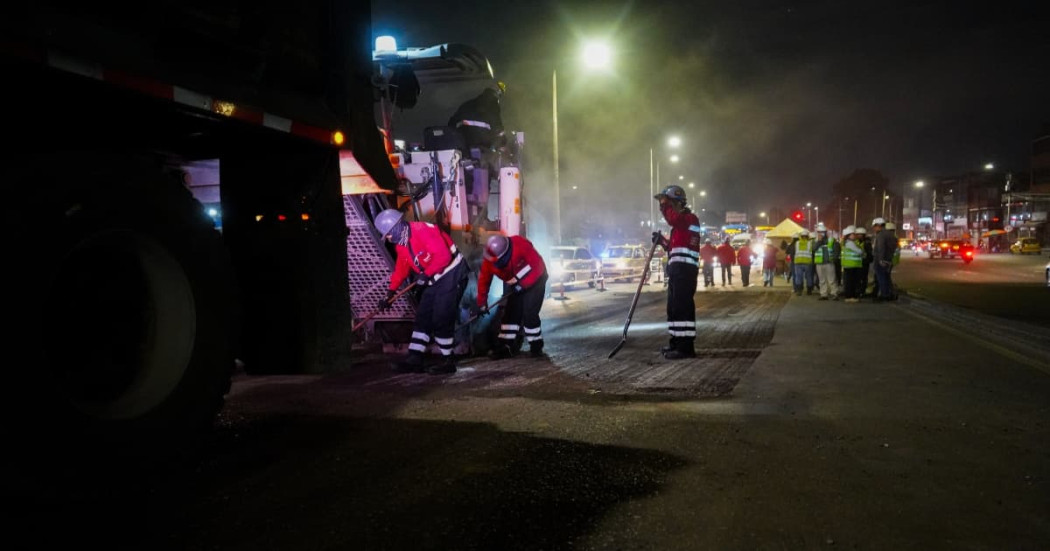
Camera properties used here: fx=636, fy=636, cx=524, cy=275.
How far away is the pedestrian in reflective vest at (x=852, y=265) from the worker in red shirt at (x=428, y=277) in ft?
33.0

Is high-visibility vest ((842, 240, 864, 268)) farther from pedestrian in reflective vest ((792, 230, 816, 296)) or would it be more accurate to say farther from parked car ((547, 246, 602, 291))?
parked car ((547, 246, 602, 291))

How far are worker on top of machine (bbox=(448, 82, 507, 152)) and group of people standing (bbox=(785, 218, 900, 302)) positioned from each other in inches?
330

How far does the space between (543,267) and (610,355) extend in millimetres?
1339

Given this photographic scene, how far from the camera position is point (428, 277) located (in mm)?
6312

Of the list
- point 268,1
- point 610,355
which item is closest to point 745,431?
point 610,355

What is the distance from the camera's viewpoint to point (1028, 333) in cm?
730

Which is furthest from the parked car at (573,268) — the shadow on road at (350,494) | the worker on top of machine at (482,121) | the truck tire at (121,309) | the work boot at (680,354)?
the truck tire at (121,309)

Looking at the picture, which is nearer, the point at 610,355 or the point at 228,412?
the point at 228,412

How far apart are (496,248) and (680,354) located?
2.33 meters

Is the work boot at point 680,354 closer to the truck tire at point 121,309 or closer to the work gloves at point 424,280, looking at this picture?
the work gloves at point 424,280

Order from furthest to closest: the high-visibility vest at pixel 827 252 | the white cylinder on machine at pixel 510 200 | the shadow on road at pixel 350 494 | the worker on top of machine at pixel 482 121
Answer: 1. the high-visibility vest at pixel 827 252
2. the white cylinder on machine at pixel 510 200
3. the worker on top of machine at pixel 482 121
4. the shadow on road at pixel 350 494

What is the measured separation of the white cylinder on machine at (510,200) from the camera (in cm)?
870

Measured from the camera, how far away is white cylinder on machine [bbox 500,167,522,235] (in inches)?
343

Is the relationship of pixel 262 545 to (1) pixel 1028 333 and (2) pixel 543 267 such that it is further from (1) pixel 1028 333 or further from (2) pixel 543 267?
(1) pixel 1028 333
